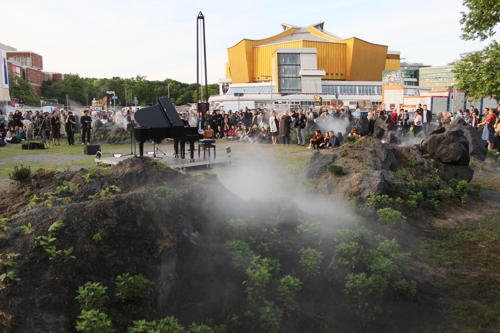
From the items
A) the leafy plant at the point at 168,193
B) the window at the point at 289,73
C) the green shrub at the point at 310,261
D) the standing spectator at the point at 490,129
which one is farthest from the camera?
the window at the point at 289,73

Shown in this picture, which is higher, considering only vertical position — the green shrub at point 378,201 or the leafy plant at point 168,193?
the leafy plant at point 168,193

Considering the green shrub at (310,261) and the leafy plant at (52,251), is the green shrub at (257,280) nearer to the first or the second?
the green shrub at (310,261)

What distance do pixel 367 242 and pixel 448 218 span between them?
383cm

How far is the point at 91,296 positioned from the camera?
399 centimetres

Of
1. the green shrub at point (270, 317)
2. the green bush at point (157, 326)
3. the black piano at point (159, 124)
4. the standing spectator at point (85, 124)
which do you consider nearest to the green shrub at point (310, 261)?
the green shrub at point (270, 317)

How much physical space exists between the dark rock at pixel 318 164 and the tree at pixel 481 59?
1555cm

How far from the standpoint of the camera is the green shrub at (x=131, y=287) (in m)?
4.25

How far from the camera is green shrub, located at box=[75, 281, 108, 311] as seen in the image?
3969mm

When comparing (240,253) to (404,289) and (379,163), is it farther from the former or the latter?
(379,163)

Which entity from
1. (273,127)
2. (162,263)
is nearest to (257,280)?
(162,263)

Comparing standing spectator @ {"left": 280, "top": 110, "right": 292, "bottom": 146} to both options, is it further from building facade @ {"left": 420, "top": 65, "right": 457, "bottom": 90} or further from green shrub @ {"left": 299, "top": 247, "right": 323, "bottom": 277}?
building facade @ {"left": 420, "top": 65, "right": 457, "bottom": 90}

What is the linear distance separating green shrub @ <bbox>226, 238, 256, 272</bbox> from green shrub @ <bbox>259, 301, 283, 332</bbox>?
1.98 feet

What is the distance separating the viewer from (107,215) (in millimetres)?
4957

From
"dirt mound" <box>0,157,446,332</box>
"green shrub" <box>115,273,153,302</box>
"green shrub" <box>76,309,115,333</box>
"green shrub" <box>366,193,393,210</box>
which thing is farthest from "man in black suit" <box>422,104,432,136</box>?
"green shrub" <box>76,309,115,333</box>
